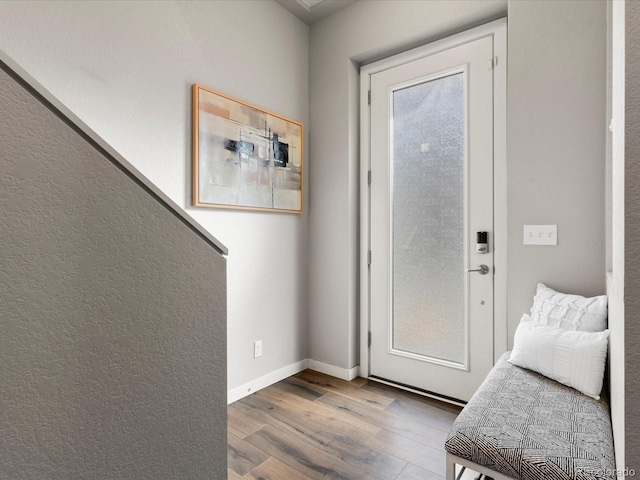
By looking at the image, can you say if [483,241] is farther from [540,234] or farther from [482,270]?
[540,234]

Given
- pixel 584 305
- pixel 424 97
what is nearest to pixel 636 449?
pixel 584 305

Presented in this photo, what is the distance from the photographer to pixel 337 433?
2.06 meters

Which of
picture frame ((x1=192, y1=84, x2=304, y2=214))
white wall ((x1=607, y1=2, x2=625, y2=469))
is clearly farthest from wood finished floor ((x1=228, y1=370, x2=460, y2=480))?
picture frame ((x1=192, y1=84, x2=304, y2=214))

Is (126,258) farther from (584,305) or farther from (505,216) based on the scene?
(505,216)

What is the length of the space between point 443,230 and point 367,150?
0.82m

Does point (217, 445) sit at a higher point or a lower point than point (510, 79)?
lower

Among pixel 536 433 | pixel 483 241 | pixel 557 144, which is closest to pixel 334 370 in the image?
pixel 483 241

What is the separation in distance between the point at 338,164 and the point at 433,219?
0.82m

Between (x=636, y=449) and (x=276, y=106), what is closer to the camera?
(x=636, y=449)

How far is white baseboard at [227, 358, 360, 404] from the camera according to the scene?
8.25 ft

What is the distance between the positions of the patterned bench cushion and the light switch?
2.59ft

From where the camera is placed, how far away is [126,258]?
0.77m

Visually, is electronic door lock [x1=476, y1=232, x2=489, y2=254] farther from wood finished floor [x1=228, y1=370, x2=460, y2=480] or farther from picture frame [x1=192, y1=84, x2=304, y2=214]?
picture frame [x1=192, y1=84, x2=304, y2=214]

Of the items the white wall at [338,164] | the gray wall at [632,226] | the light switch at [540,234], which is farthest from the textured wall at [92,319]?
the white wall at [338,164]
